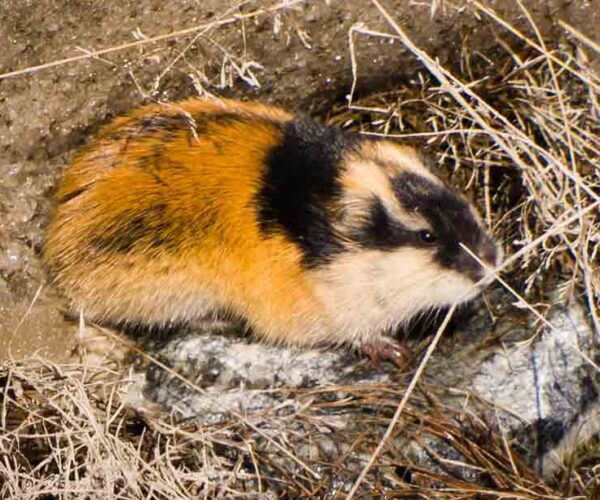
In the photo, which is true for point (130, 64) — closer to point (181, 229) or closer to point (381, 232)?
point (181, 229)

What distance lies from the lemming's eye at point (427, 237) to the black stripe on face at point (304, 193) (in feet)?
1.17

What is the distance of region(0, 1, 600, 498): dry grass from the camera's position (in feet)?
16.5

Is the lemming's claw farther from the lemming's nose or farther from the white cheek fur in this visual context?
the lemming's nose

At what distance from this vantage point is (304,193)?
535 cm

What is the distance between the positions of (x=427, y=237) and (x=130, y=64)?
5.05ft

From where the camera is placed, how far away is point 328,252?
17.8ft

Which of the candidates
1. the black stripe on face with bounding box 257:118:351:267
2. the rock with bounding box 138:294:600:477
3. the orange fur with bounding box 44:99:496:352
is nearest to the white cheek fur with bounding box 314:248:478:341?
the orange fur with bounding box 44:99:496:352

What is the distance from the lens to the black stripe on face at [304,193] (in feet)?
17.5

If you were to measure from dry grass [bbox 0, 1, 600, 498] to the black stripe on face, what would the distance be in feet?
1.89

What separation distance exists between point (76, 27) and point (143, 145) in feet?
2.02

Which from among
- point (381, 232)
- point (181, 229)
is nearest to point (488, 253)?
point (381, 232)

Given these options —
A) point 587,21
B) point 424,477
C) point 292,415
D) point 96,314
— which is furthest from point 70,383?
point 587,21

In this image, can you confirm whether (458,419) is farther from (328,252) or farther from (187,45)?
(187,45)

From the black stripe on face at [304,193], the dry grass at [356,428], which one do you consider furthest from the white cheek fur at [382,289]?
the dry grass at [356,428]
